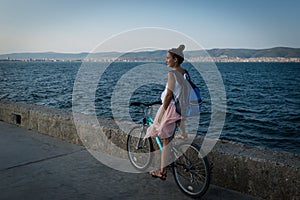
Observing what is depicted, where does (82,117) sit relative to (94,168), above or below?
above

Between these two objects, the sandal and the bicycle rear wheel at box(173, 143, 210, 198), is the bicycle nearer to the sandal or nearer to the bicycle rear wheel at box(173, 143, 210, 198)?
the bicycle rear wheel at box(173, 143, 210, 198)

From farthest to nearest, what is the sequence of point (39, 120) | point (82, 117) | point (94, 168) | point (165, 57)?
point (39, 120)
point (82, 117)
point (94, 168)
point (165, 57)

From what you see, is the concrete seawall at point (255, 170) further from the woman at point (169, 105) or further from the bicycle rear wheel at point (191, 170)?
the woman at point (169, 105)

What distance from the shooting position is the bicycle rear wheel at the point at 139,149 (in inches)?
178

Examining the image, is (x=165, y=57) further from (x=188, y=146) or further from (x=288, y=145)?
(x=288, y=145)

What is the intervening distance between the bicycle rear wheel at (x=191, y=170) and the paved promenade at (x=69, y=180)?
138 mm

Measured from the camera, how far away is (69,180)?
13.3 feet

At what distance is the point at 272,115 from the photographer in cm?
2347

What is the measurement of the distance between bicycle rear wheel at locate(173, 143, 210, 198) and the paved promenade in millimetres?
138

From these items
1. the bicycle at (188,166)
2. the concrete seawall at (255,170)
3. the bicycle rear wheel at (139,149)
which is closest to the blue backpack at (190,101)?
the bicycle at (188,166)

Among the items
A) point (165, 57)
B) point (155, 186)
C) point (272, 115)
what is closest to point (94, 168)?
point (155, 186)

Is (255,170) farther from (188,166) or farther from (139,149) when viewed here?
(139,149)

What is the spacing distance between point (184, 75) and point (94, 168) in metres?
2.10

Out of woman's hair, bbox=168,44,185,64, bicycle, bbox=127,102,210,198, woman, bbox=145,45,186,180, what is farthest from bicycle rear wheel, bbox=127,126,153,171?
woman's hair, bbox=168,44,185,64
